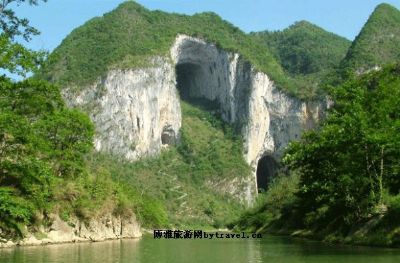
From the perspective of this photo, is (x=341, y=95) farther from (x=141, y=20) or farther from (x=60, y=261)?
(x=141, y=20)

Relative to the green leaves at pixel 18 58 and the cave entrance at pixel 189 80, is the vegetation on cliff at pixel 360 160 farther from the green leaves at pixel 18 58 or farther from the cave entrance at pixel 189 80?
the cave entrance at pixel 189 80

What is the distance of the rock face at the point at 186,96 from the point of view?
14712 cm

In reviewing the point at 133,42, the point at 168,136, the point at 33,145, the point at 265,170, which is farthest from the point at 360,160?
the point at 265,170

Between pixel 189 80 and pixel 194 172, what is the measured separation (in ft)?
153

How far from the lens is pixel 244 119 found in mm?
167000

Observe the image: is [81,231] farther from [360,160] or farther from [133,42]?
[133,42]

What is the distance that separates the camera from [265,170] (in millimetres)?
173250

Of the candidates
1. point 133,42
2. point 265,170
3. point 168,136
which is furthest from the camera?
point 265,170

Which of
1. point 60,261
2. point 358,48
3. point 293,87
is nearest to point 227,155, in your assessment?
point 293,87

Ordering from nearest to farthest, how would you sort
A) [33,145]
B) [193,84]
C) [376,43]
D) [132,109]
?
1. [33,145]
2. [132,109]
3. [376,43]
4. [193,84]

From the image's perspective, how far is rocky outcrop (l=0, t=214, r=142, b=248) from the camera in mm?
41625

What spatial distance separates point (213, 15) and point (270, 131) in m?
57.1

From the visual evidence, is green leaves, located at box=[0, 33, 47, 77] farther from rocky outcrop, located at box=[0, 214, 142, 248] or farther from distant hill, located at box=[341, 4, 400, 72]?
distant hill, located at box=[341, 4, 400, 72]

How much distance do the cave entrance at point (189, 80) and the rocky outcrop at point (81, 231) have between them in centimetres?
12437
